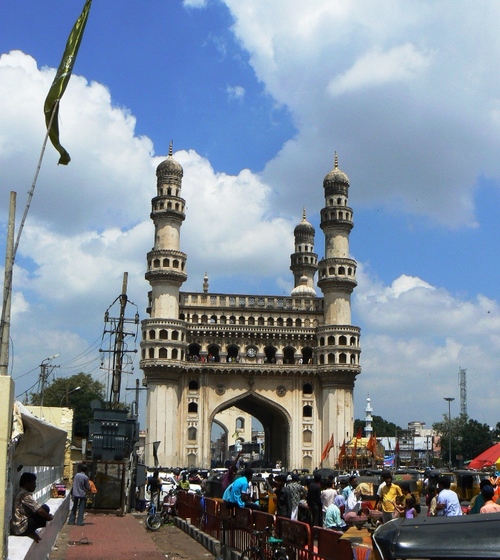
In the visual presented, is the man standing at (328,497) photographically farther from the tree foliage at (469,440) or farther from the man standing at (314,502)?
the tree foliage at (469,440)

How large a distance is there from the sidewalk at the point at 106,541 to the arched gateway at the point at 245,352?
32.7 metres

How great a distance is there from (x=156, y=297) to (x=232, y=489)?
141 feet

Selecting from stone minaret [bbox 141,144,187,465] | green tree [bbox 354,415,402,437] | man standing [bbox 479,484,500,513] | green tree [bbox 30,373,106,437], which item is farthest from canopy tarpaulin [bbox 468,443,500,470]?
green tree [bbox 354,415,402,437]

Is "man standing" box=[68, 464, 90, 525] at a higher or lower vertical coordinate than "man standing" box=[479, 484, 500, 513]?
lower

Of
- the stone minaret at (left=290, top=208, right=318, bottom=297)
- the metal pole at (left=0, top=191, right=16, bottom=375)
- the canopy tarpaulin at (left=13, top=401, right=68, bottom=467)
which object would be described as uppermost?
the stone minaret at (left=290, top=208, right=318, bottom=297)

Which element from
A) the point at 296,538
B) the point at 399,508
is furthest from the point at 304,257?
the point at 296,538

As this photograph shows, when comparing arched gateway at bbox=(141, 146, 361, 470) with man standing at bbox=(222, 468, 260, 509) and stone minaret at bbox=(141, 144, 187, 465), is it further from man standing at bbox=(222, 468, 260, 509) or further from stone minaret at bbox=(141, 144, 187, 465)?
man standing at bbox=(222, 468, 260, 509)

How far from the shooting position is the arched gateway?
56.4 meters

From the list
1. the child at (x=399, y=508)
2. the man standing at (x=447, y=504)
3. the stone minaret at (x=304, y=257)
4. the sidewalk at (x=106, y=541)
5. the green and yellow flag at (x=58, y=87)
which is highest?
the stone minaret at (x=304, y=257)

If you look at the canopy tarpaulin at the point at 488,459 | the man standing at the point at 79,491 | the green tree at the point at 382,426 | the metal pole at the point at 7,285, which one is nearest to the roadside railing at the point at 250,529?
the man standing at the point at 79,491

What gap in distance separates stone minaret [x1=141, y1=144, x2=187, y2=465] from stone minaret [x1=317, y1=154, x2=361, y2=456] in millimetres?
10721

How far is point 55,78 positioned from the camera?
539 inches

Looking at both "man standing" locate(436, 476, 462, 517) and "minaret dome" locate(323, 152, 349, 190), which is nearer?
"man standing" locate(436, 476, 462, 517)

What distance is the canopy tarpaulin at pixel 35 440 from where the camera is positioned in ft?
31.2
